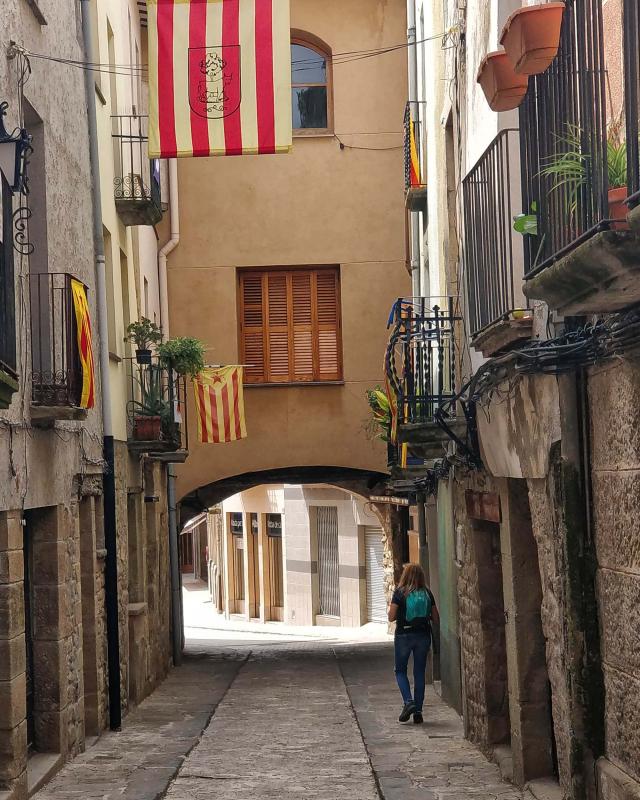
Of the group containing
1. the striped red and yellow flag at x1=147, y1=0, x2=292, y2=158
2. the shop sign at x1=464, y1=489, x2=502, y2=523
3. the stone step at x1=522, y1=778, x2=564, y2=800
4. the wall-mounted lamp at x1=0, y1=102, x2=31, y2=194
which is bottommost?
the stone step at x1=522, y1=778, x2=564, y2=800

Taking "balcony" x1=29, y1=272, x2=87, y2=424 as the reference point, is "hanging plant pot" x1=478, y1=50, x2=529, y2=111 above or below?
above

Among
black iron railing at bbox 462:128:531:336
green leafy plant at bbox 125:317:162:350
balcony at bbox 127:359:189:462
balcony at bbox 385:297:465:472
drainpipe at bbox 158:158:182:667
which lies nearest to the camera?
black iron railing at bbox 462:128:531:336

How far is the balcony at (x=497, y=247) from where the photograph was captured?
882 cm

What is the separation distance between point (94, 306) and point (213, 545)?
1079 inches

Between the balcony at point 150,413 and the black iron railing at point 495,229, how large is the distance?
7.02 m

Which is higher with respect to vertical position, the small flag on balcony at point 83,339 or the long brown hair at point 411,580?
the small flag on balcony at point 83,339

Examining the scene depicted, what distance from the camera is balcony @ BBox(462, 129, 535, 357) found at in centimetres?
882

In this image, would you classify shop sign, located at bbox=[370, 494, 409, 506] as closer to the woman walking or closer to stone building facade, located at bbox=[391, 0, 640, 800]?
the woman walking

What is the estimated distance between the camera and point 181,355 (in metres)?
17.5

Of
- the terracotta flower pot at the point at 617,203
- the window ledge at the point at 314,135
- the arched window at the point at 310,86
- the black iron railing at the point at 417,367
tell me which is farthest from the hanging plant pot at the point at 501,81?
the arched window at the point at 310,86

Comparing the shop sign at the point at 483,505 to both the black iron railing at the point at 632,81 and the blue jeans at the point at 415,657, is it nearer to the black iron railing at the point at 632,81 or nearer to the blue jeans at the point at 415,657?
the blue jeans at the point at 415,657

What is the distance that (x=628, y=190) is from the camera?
17.0ft

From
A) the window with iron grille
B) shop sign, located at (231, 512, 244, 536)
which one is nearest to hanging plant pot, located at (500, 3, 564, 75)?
the window with iron grille

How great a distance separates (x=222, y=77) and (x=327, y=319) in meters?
11.2
